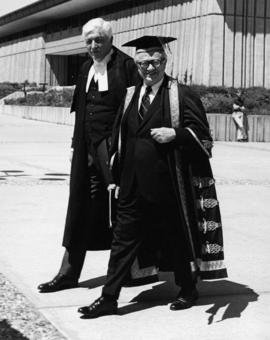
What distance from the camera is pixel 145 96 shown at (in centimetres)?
461

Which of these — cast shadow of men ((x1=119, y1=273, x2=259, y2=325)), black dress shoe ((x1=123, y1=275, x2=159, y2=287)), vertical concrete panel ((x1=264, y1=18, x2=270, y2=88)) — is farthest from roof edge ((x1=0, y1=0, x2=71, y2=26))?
black dress shoe ((x1=123, y1=275, x2=159, y2=287))

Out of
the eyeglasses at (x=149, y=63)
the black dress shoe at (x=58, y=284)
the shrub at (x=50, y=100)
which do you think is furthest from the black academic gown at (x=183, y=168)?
the shrub at (x=50, y=100)

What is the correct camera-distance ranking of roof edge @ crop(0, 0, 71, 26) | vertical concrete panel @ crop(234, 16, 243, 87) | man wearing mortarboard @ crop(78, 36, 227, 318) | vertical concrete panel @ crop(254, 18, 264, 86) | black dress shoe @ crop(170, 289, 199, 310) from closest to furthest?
man wearing mortarboard @ crop(78, 36, 227, 318) < black dress shoe @ crop(170, 289, 199, 310) < vertical concrete panel @ crop(234, 16, 243, 87) < vertical concrete panel @ crop(254, 18, 264, 86) < roof edge @ crop(0, 0, 71, 26)

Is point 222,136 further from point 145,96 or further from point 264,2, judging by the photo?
point 145,96

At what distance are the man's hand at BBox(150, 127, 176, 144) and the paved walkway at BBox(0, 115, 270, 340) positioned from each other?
0.99 m

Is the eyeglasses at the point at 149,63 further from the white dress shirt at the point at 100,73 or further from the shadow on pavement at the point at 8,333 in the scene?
the shadow on pavement at the point at 8,333

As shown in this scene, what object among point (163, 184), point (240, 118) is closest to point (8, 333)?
point (163, 184)

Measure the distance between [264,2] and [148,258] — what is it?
31.5 meters

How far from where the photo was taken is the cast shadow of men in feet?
15.3

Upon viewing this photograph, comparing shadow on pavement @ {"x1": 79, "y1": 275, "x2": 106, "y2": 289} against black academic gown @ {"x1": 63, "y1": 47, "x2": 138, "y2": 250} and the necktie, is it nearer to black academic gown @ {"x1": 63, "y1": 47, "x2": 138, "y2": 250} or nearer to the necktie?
black academic gown @ {"x1": 63, "y1": 47, "x2": 138, "y2": 250}

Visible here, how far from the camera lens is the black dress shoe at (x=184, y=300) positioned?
464cm

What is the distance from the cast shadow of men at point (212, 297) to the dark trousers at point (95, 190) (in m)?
0.47

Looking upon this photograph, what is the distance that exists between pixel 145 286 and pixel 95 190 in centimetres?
73

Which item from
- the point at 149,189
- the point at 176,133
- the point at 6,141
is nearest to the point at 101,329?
the point at 149,189
